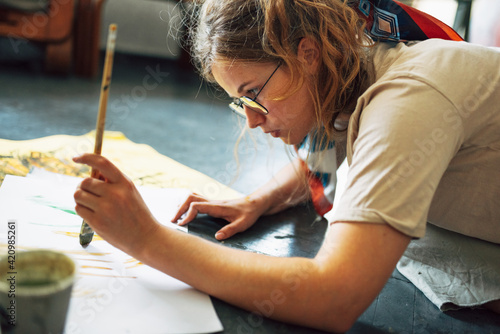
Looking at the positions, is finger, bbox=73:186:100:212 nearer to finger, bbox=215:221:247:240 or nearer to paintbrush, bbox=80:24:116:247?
paintbrush, bbox=80:24:116:247

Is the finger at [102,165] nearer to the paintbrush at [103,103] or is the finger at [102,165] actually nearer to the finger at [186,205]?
the paintbrush at [103,103]

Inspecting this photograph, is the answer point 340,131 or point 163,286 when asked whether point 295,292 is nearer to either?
point 163,286

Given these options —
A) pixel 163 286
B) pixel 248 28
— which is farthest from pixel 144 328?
pixel 248 28

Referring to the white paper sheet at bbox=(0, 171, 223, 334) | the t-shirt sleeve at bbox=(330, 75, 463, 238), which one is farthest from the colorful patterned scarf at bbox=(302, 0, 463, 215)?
the white paper sheet at bbox=(0, 171, 223, 334)

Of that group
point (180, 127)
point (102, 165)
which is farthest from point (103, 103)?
point (180, 127)

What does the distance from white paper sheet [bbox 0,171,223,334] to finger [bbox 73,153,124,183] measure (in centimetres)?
13

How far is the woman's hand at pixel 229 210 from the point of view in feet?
2.78

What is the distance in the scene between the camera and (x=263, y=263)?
0.59 meters

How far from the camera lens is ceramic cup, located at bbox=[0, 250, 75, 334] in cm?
44

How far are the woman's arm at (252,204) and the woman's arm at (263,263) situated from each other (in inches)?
8.0

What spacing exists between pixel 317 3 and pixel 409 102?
→ 23 cm

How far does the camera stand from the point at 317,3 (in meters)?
0.72

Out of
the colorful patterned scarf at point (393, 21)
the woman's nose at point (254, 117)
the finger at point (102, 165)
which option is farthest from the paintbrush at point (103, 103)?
the colorful patterned scarf at point (393, 21)

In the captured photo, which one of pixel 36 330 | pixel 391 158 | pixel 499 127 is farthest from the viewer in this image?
pixel 499 127
